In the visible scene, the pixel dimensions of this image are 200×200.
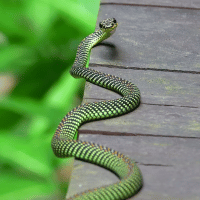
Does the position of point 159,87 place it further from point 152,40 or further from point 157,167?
point 157,167

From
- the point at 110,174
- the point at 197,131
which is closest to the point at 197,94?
the point at 197,131

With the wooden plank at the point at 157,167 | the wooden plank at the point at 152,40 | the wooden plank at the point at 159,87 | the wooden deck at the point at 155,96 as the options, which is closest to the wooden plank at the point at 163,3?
the wooden deck at the point at 155,96

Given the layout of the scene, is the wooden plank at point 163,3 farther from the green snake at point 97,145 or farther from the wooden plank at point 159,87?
the wooden plank at point 159,87

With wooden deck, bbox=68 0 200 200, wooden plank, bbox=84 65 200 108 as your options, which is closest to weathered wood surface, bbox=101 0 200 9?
wooden deck, bbox=68 0 200 200

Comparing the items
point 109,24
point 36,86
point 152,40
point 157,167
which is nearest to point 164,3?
point 152,40

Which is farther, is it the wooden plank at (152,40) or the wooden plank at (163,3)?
the wooden plank at (163,3)

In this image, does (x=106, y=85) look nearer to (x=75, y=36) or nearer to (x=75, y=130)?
(x=75, y=130)
